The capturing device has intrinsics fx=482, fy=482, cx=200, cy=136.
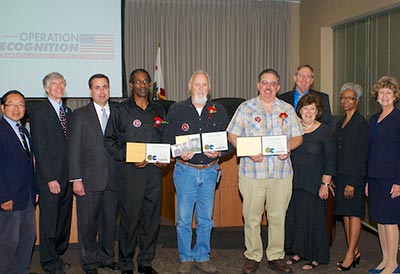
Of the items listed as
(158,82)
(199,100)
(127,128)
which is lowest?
(127,128)

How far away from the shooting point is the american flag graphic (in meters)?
7.67

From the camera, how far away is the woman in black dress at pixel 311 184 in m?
4.20

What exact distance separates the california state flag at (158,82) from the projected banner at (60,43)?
0.72m

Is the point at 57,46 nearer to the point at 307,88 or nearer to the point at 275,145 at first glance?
the point at 307,88

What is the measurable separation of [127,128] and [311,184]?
5.52ft

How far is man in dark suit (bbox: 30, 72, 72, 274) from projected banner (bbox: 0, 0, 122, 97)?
12.1 feet

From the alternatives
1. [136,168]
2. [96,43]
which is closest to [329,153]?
[136,168]

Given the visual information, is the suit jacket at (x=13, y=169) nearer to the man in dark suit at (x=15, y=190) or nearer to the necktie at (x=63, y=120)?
the man in dark suit at (x=15, y=190)

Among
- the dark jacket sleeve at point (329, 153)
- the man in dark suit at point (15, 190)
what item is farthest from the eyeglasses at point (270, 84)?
the man in dark suit at point (15, 190)

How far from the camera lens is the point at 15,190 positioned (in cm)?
358

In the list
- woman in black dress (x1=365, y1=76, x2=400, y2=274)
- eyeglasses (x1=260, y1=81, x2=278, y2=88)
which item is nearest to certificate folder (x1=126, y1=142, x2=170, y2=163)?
eyeglasses (x1=260, y1=81, x2=278, y2=88)

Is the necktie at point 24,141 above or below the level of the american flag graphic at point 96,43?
below

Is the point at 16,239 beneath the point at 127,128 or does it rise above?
beneath

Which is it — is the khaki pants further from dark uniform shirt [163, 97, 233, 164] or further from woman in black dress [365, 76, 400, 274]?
woman in black dress [365, 76, 400, 274]
